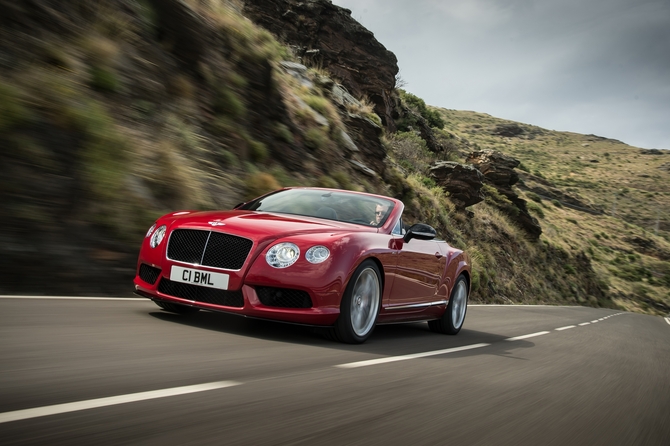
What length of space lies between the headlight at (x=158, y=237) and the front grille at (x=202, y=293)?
357mm

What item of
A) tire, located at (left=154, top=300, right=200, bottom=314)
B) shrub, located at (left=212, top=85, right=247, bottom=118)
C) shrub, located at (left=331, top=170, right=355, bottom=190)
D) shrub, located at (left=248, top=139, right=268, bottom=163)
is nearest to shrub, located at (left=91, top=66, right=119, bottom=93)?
shrub, located at (left=212, top=85, right=247, bottom=118)

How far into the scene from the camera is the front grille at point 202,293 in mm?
5109

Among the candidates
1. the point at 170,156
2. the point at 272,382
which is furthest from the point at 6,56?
the point at 272,382

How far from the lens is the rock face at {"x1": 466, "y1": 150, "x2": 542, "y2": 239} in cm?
3869

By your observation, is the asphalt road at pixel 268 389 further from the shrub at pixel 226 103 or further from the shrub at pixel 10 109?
the shrub at pixel 226 103

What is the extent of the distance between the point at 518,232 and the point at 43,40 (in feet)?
106

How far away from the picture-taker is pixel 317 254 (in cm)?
522

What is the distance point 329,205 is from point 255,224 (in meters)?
1.45

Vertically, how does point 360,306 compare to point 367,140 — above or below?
below

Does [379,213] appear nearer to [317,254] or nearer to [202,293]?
[317,254]

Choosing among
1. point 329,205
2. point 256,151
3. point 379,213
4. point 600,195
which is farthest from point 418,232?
point 600,195

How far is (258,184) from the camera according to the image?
11.7 m

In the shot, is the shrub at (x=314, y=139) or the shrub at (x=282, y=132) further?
the shrub at (x=314, y=139)

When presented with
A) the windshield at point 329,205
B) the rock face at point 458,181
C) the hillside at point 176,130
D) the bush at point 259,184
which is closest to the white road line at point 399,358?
the windshield at point 329,205
